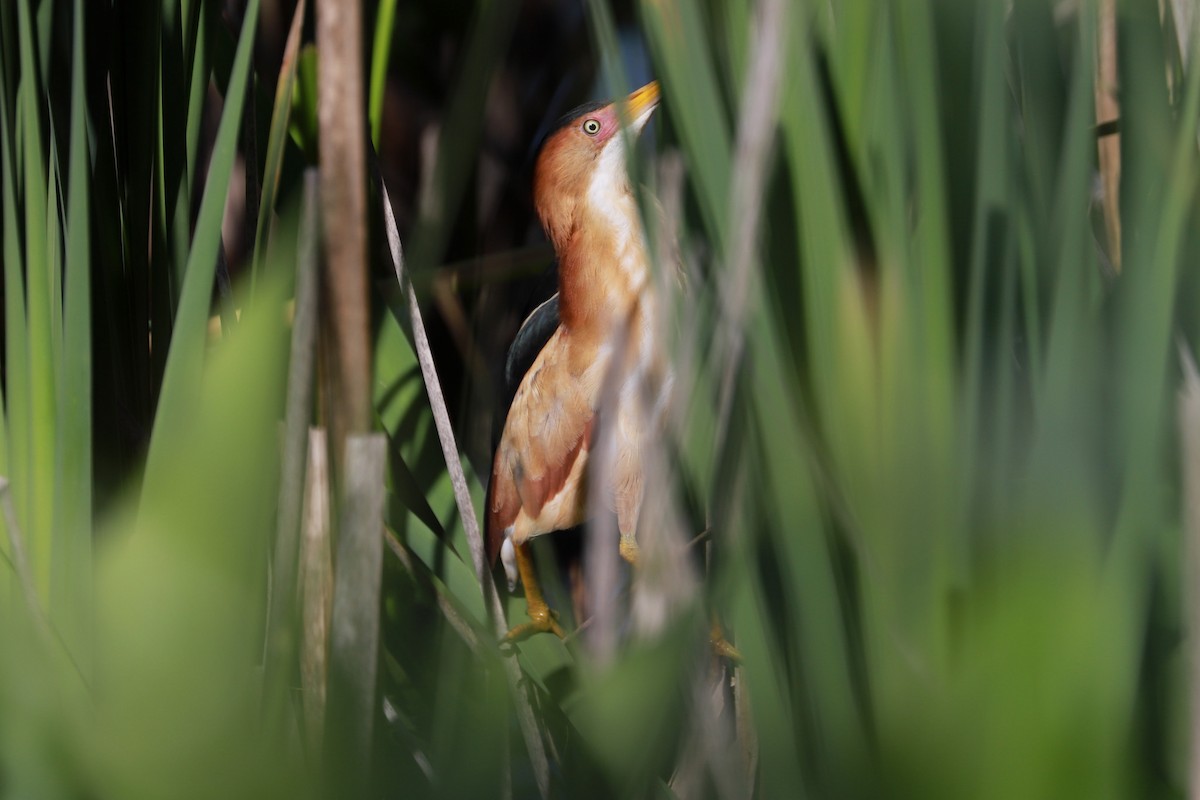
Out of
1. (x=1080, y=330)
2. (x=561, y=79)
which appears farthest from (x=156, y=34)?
(x=561, y=79)

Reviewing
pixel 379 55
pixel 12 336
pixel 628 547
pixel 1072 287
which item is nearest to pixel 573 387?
pixel 628 547

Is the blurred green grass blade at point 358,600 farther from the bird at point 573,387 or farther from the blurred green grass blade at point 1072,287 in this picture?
the bird at point 573,387

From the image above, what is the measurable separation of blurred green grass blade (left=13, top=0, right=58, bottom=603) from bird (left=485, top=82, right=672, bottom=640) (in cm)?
43

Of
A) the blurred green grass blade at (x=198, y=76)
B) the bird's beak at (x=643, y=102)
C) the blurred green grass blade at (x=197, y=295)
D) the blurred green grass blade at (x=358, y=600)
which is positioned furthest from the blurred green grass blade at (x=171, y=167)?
the bird's beak at (x=643, y=102)

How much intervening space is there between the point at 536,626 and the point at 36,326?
1.07 feet

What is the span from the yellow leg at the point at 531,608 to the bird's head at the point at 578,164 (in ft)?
0.95

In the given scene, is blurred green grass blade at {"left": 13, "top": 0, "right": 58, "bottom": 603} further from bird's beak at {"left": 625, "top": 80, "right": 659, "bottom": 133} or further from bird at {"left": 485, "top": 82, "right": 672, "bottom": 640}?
bird's beak at {"left": 625, "top": 80, "right": 659, "bottom": 133}

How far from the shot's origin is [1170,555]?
0.37 meters

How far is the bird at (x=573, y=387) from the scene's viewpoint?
2.92 feet

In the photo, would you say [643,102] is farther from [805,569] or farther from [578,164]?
[805,569]

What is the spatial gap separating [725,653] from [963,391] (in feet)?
1.14

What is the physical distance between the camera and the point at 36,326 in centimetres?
46

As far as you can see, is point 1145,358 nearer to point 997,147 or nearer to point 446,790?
point 997,147

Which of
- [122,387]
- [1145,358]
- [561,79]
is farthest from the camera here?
[561,79]
